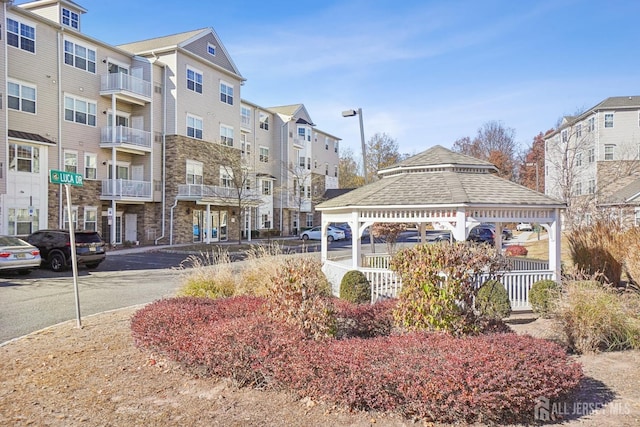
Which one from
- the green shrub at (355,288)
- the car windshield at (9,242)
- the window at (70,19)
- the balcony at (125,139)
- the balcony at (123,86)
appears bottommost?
the green shrub at (355,288)

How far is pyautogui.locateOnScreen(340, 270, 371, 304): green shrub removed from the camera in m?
11.0

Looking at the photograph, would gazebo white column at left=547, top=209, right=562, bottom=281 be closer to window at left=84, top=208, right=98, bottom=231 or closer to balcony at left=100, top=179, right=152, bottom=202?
balcony at left=100, top=179, right=152, bottom=202

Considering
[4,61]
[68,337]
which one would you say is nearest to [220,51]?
[4,61]

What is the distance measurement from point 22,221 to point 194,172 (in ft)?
39.3

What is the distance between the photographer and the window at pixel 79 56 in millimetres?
25703

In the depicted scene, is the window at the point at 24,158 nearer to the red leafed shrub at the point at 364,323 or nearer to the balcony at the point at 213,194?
the balcony at the point at 213,194

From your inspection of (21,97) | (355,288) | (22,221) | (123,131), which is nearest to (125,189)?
(123,131)

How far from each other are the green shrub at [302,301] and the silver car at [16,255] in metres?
13.8

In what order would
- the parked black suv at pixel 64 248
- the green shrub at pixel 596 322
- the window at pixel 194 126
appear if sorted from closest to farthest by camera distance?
the green shrub at pixel 596 322 → the parked black suv at pixel 64 248 → the window at pixel 194 126

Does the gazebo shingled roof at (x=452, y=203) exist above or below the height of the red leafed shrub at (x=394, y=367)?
above

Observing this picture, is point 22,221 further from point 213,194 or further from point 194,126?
point 194,126

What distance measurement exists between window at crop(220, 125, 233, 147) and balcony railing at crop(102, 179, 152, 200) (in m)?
8.37

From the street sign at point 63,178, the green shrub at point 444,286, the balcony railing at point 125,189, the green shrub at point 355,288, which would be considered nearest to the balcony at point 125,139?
the balcony railing at point 125,189

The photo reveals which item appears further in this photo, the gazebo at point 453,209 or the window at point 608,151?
the window at point 608,151
